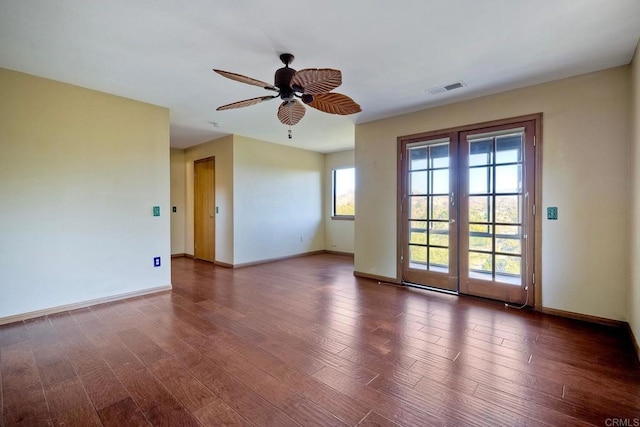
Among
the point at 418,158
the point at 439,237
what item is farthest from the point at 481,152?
the point at 439,237

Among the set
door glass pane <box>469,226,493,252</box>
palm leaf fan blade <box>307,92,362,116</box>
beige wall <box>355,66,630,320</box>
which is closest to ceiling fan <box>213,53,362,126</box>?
palm leaf fan blade <box>307,92,362,116</box>

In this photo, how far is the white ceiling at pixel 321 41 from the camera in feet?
6.75

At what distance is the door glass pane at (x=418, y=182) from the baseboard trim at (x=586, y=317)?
1.97 m

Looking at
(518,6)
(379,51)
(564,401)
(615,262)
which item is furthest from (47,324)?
(615,262)

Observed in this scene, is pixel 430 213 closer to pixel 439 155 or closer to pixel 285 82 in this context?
pixel 439 155

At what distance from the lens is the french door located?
3393mm

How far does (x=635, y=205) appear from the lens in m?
2.48

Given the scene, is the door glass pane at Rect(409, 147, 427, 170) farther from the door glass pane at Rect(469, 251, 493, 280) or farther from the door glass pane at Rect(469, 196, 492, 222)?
the door glass pane at Rect(469, 251, 493, 280)

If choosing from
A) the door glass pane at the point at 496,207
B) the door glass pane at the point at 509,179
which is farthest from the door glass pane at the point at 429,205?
the door glass pane at the point at 509,179

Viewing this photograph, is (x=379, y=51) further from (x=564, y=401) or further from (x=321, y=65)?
(x=564, y=401)

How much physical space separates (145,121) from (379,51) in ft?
10.4

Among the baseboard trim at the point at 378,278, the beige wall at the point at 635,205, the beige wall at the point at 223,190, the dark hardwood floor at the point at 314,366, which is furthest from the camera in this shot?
the beige wall at the point at 223,190

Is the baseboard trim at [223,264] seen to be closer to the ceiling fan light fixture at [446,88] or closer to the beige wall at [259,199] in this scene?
the beige wall at [259,199]

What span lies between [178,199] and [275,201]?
235cm
